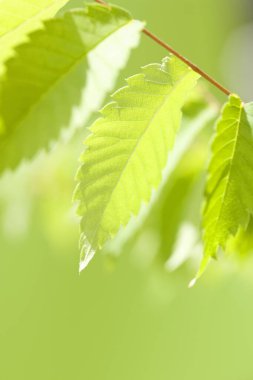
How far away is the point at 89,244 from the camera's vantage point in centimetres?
71

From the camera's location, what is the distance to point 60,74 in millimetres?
716

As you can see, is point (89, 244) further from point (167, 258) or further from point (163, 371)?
point (163, 371)

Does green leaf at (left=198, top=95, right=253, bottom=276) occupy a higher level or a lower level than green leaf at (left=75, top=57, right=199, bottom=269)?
lower

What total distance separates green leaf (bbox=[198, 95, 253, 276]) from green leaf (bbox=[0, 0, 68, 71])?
25 centimetres

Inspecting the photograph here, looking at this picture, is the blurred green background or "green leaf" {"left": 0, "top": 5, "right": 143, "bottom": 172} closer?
"green leaf" {"left": 0, "top": 5, "right": 143, "bottom": 172}

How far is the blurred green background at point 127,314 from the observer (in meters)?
5.95

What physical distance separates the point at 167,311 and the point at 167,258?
5.08m

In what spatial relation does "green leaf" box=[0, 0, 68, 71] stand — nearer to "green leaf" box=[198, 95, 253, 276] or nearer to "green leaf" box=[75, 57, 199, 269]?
"green leaf" box=[75, 57, 199, 269]

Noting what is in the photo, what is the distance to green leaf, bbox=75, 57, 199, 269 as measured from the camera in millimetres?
726

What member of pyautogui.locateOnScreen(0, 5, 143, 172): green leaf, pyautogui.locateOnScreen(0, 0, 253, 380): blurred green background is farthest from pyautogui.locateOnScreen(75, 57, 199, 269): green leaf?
pyautogui.locateOnScreen(0, 0, 253, 380): blurred green background

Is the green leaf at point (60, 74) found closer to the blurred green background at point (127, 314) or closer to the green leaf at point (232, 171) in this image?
the green leaf at point (232, 171)

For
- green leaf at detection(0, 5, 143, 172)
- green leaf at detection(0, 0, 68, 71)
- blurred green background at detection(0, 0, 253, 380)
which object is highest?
green leaf at detection(0, 0, 68, 71)

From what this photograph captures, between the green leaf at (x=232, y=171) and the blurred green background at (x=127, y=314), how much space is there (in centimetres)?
510

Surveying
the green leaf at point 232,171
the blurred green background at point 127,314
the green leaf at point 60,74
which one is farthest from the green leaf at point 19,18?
the blurred green background at point 127,314
